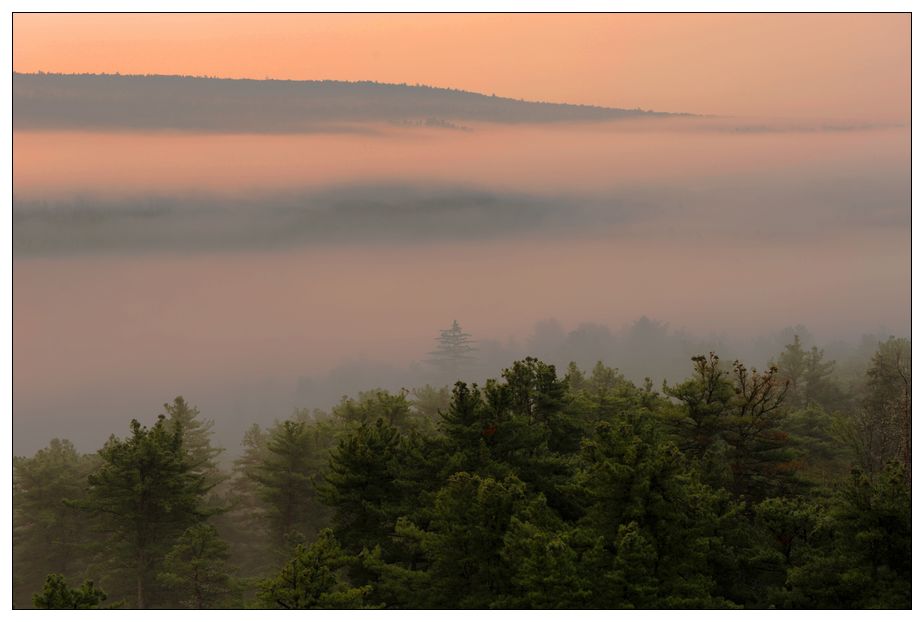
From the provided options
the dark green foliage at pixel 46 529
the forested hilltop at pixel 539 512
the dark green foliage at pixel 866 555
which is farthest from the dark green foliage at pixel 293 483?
the dark green foliage at pixel 866 555

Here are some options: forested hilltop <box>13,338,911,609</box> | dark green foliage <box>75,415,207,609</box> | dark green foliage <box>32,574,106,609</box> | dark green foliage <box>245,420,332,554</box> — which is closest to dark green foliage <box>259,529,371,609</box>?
forested hilltop <box>13,338,911,609</box>

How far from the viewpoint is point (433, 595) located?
1558 inches

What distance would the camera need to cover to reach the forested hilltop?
36562mm

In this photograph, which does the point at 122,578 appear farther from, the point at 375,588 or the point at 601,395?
the point at 601,395

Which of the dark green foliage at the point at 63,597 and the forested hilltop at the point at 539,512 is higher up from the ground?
the forested hilltop at the point at 539,512

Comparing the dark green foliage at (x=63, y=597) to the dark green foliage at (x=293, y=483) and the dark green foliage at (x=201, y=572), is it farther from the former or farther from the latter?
the dark green foliage at (x=293, y=483)

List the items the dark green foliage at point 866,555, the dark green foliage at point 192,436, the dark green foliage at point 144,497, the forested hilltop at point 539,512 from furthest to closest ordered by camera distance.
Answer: the dark green foliage at point 192,436 < the dark green foliage at point 144,497 < the forested hilltop at point 539,512 < the dark green foliage at point 866,555

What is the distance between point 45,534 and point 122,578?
14.9 metres

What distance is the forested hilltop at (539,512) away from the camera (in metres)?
36.6

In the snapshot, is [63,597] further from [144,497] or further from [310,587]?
[144,497]

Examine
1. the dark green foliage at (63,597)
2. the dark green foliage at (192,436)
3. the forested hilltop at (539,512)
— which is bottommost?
the dark green foliage at (63,597)

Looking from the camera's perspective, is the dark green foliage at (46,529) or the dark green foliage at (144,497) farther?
the dark green foliage at (46,529)

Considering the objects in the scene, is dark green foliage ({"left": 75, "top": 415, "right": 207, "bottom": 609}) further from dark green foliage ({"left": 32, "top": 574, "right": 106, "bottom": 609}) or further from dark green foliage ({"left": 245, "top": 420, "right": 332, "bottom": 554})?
dark green foliage ({"left": 32, "top": 574, "right": 106, "bottom": 609})
